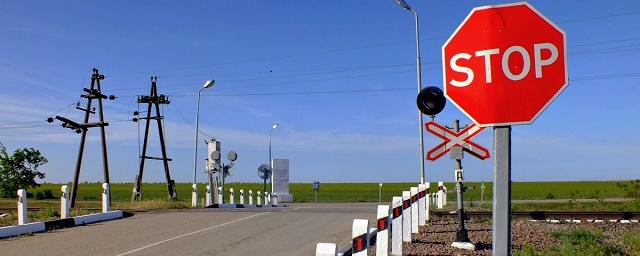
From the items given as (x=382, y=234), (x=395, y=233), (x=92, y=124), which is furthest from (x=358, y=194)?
(x=382, y=234)

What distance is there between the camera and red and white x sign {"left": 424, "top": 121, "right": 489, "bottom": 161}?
32.9ft

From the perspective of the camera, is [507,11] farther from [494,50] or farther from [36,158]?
[36,158]

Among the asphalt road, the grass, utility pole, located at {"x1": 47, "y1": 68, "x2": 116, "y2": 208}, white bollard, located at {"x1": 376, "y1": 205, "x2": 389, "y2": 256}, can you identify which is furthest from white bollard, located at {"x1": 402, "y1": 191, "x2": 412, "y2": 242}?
utility pole, located at {"x1": 47, "y1": 68, "x2": 116, "y2": 208}

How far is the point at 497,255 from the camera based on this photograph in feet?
9.49

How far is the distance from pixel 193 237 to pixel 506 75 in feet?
37.5

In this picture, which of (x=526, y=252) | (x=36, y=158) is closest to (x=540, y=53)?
(x=526, y=252)

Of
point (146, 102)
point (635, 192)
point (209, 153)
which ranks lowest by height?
point (635, 192)

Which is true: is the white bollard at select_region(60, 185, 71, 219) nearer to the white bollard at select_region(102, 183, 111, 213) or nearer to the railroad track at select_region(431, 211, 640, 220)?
the white bollard at select_region(102, 183, 111, 213)

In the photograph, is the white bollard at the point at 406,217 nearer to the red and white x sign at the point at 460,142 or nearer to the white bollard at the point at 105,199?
the red and white x sign at the point at 460,142

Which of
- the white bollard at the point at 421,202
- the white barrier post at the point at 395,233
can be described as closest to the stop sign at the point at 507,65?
the white barrier post at the point at 395,233

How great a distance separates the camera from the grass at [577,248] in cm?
918

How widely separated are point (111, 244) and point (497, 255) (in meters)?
10.7

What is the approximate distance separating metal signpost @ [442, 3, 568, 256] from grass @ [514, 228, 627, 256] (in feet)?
20.8

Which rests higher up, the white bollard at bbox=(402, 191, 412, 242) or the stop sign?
the stop sign
